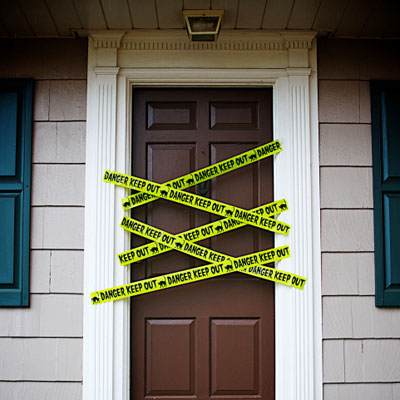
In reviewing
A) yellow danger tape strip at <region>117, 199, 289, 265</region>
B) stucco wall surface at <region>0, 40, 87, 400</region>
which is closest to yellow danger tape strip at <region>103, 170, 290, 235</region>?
yellow danger tape strip at <region>117, 199, 289, 265</region>

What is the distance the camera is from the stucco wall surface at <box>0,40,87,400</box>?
2.27 meters

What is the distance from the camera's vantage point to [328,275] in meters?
2.29

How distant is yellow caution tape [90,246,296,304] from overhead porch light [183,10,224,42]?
126cm

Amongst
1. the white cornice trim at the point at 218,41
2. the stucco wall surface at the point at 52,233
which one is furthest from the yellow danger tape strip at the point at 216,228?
the white cornice trim at the point at 218,41

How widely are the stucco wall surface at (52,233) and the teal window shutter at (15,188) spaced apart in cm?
4

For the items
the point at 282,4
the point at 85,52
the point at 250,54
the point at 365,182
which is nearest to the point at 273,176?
the point at 365,182

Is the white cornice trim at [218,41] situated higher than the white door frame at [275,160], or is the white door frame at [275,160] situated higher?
the white cornice trim at [218,41]

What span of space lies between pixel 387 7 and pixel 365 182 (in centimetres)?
94

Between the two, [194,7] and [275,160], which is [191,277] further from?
[194,7]

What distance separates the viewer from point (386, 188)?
7.59ft

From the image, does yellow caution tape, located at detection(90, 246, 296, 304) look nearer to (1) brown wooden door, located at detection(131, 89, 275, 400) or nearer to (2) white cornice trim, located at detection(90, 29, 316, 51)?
(1) brown wooden door, located at detection(131, 89, 275, 400)

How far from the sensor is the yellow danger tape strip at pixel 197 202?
2295 mm

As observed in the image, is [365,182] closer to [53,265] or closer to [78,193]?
[78,193]

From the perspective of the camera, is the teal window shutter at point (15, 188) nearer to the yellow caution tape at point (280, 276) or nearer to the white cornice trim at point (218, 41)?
the white cornice trim at point (218, 41)
